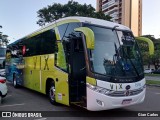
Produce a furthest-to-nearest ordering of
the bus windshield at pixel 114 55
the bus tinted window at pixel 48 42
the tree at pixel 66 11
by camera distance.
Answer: the tree at pixel 66 11 → the bus tinted window at pixel 48 42 → the bus windshield at pixel 114 55

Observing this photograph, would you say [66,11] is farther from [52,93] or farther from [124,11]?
[124,11]

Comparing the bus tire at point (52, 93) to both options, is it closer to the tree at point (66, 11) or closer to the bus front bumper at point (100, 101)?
the bus front bumper at point (100, 101)

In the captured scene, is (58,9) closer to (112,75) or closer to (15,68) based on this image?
(15,68)

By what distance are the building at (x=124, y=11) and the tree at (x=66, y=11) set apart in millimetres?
73655

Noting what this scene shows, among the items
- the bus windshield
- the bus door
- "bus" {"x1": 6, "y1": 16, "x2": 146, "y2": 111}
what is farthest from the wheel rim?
the bus windshield

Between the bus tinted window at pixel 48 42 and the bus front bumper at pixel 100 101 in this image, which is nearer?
the bus front bumper at pixel 100 101

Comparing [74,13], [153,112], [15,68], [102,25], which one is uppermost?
[74,13]

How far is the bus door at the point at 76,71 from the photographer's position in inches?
350

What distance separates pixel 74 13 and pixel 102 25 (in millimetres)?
29572

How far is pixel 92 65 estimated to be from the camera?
26.4ft

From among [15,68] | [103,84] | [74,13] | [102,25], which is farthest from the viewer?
[74,13]

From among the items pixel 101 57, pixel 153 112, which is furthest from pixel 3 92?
pixel 153 112

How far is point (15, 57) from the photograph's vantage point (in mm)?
17391

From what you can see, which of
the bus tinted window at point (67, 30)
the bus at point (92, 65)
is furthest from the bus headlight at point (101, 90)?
the bus tinted window at point (67, 30)
